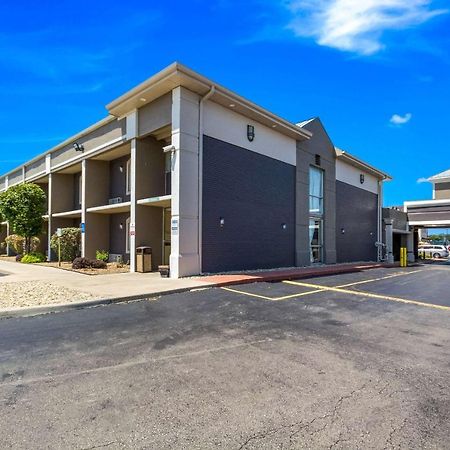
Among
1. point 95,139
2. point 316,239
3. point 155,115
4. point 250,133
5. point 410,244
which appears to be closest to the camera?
point 155,115

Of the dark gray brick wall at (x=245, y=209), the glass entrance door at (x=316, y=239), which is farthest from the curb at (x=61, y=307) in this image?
the glass entrance door at (x=316, y=239)

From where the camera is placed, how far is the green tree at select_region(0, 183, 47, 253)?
72.1 feet

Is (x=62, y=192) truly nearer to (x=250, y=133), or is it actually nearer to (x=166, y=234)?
(x=166, y=234)

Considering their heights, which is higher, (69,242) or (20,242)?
(69,242)

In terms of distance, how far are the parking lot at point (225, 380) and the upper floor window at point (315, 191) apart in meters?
14.7

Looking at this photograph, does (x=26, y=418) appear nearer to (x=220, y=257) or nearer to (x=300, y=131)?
(x=220, y=257)

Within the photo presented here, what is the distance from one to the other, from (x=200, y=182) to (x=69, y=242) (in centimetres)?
1067

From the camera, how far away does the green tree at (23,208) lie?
72.1ft

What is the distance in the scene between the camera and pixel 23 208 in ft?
72.0

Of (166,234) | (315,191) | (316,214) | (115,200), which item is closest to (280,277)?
(166,234)

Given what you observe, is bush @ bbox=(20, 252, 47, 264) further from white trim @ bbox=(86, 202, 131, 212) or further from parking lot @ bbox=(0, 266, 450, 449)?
parking lot @ bbox=(0, 266, 450, 449)

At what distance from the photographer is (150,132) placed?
606 inches

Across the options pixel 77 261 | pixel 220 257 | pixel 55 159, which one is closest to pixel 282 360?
pixel 220 257

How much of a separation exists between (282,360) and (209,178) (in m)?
10.8
